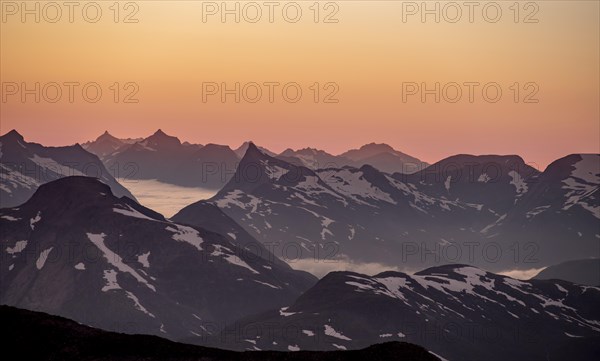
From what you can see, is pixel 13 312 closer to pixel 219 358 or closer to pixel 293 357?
pixel 219 358

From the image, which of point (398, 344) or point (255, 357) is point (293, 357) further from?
point (398, 344)

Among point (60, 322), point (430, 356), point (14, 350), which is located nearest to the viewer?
point (430, 356)

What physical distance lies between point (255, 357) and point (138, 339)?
741 inches

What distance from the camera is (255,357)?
124000 millimetres

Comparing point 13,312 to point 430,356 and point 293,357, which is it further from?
point 430,356

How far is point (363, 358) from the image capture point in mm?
121250

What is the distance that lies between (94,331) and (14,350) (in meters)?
12.0

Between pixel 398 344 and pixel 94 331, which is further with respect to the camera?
pixel 94 331

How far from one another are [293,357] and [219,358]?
35.7 feet

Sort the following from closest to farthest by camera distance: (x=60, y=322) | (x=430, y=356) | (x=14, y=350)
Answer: (x=430, y=356) → (x=14, y=350) → (x=60, y=322)

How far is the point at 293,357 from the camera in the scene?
403 ft

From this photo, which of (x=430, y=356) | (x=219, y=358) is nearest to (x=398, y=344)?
(x=430, y=356)

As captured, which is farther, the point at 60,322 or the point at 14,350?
the point at 60,322

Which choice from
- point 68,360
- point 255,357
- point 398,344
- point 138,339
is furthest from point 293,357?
point 68,360
